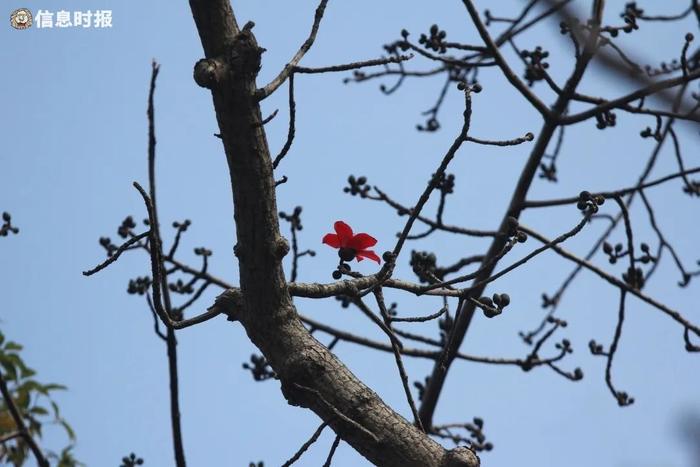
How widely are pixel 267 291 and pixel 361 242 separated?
80 cm

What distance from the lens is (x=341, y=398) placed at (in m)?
2.26

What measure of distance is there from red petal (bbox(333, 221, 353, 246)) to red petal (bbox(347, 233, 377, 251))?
18 mm

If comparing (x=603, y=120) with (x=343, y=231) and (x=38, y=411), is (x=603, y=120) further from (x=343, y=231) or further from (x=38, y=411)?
(x=38, y=411)

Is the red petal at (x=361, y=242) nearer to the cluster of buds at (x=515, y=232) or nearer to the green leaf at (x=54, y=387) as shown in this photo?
the cluster of buds at (x=515, y=232)

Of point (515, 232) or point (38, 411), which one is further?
point (38, 411)

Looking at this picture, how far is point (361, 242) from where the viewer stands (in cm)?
303

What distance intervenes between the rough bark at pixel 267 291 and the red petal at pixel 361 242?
0.69 metres

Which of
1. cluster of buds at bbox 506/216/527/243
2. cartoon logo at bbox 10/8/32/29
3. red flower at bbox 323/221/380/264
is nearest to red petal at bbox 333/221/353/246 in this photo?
red flower at bbox 323/221/380/264

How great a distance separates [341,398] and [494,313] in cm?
52

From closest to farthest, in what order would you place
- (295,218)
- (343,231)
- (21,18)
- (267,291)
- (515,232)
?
(267,291)
(515,232)
(343,231)
(295,218)
(21,18)

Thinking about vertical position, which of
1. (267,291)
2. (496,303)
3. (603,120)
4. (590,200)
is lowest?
(267,291)

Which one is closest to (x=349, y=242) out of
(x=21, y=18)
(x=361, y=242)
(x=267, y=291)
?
(x=361, y=242)

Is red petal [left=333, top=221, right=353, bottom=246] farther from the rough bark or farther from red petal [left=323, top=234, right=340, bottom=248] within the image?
the rough bark

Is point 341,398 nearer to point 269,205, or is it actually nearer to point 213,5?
point 269,205
